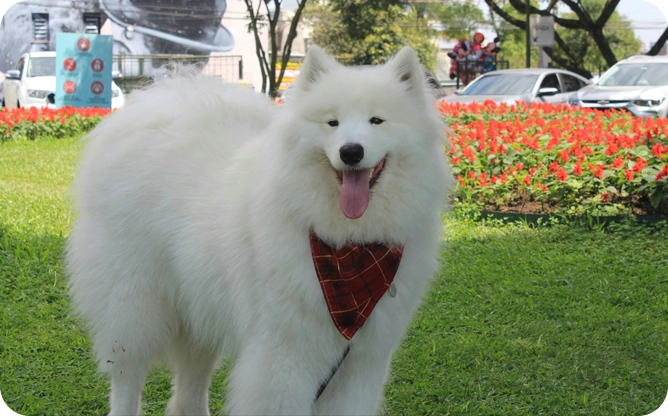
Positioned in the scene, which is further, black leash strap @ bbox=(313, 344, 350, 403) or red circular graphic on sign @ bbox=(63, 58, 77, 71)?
red circular graphic on sign @ bbox=(63, 58, 77, 71)

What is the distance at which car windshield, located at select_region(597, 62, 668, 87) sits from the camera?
15.9 metres

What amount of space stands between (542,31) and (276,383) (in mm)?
20365

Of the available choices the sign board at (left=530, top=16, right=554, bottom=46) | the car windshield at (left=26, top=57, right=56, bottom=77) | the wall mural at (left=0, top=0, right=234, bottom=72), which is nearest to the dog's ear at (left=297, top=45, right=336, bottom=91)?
the car windshield at (left=26, top=57, right=56, bottom=77)

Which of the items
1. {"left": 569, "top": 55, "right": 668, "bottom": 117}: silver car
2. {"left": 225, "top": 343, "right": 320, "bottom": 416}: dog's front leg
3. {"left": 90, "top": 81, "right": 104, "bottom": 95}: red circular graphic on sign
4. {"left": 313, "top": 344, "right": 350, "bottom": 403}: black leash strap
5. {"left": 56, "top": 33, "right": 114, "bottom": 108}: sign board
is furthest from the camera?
{"left": 90, "top": 81, "right": 104, "bottom": 95}: red circular graphic on sign

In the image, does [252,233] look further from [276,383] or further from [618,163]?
[618,163]

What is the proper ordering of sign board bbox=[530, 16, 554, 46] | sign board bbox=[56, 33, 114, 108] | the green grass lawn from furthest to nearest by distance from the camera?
sign board bbox=[530, 16, 554, 46], sign board bbox=[56, 33, 114, 108], the green grass lawn

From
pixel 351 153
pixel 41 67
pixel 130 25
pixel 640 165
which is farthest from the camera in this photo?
pixel 130 25

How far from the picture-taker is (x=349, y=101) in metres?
2.70

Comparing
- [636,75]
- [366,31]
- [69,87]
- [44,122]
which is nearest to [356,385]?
[44,122]

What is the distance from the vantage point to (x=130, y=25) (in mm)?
38031

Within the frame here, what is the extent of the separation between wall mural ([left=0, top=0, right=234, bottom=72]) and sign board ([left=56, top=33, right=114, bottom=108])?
2050 cm

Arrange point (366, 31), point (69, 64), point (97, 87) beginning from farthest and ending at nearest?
point (366, 31) → point (97, 87) → point (69, 64)

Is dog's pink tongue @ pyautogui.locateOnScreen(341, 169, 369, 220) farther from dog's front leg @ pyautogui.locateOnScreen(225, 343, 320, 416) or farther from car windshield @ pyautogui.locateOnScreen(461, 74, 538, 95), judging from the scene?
car windshield @ pyautogui.locateOnScreen(461, 74, 538, 95)

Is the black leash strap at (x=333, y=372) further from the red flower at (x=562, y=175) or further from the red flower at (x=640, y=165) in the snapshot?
the red flower at (x=640, y=165)
